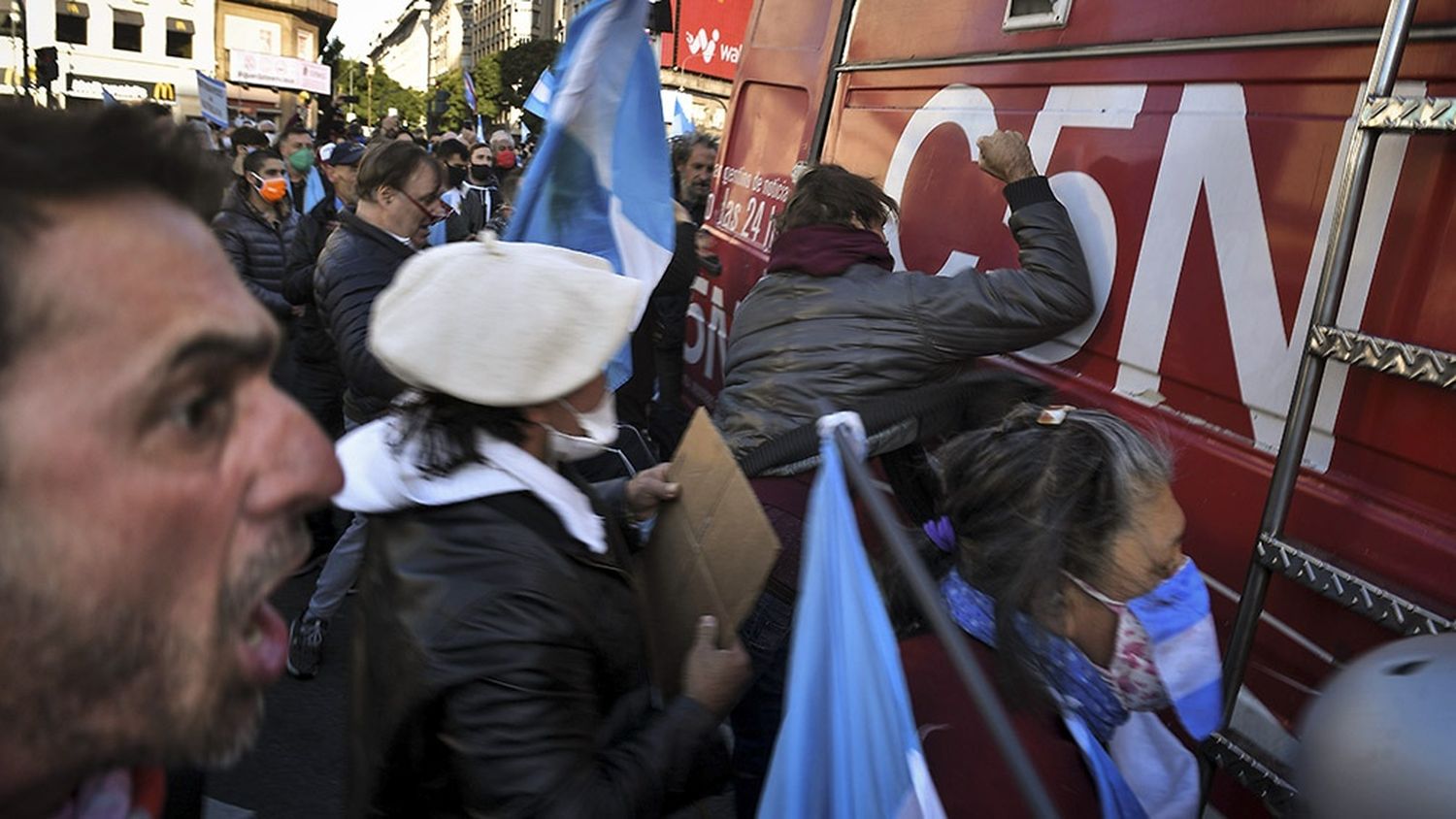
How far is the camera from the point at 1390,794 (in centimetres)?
95

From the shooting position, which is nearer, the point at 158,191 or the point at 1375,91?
the point at 158,191

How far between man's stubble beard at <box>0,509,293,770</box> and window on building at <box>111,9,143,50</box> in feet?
219

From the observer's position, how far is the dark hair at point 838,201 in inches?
98.6

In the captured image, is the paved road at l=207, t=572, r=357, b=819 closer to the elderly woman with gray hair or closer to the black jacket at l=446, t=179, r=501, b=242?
the elderly woman with gray hair

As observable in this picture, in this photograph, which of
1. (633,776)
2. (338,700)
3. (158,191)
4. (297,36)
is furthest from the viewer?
(297,36)

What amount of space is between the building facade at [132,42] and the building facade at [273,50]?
2013mm

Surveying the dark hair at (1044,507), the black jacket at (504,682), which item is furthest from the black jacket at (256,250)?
the dark hair at (1044,507)

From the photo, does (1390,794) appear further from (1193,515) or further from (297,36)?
(297,36)

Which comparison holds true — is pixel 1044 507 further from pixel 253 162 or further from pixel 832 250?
pixel 253 162

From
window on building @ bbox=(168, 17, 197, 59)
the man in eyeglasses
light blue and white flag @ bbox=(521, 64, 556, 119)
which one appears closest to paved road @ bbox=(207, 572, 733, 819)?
the man in eyeglasses

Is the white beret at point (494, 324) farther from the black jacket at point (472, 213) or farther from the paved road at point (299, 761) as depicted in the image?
the black jacket at point (472, 213)

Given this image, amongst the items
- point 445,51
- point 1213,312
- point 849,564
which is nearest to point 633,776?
point 849,564

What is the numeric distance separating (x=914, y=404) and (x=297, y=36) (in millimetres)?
74882

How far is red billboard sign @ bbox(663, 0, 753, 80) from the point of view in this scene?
34.8 feet
